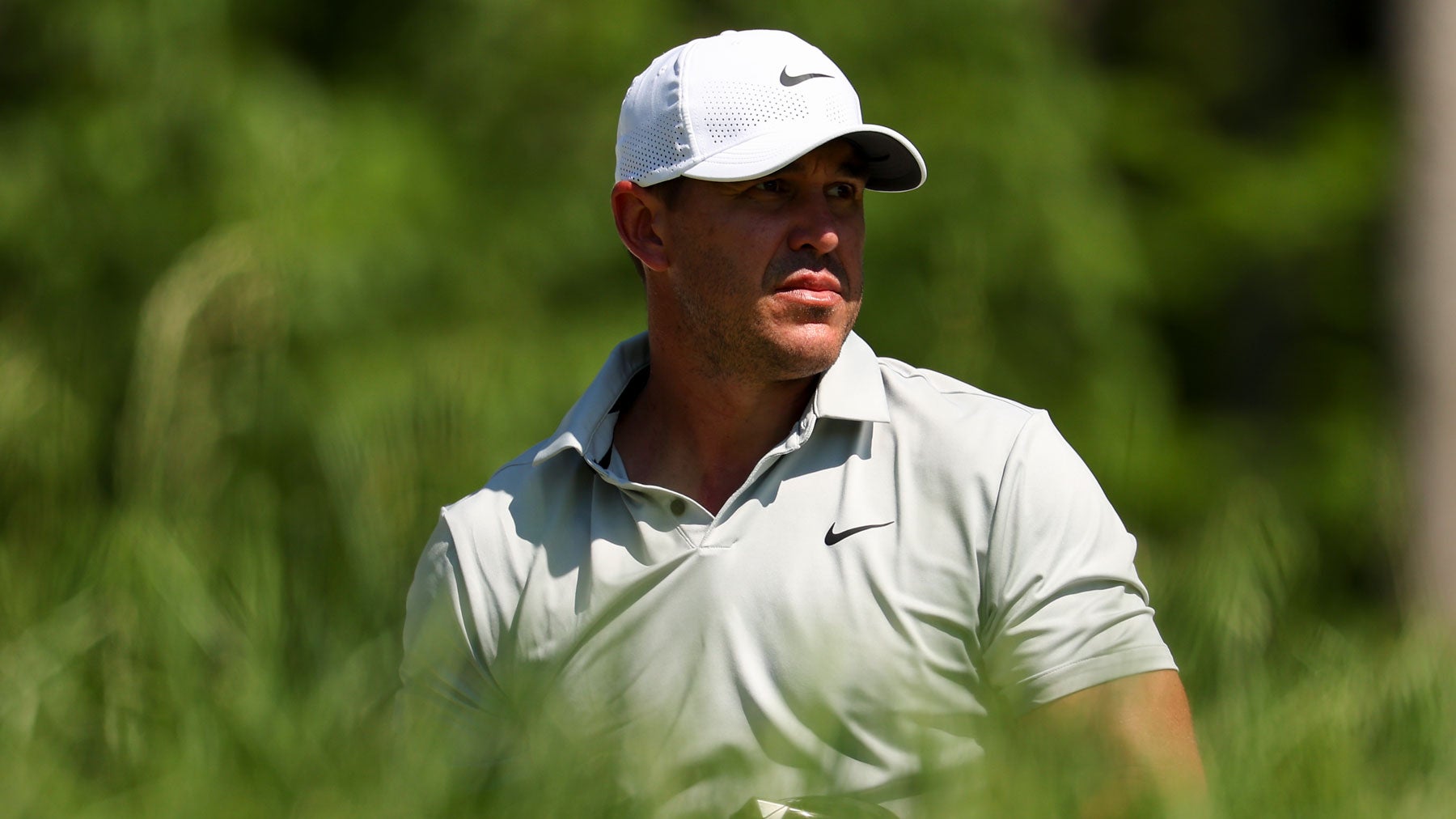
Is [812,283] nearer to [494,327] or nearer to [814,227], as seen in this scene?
[814,227]

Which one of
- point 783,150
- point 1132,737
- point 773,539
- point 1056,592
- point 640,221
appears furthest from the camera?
point 640,221

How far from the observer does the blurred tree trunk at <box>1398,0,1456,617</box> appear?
7281 mm

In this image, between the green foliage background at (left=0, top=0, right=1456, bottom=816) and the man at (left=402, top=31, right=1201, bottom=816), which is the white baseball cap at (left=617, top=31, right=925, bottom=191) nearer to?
the man at (left=402, top=31, right=1201, bottom=816)

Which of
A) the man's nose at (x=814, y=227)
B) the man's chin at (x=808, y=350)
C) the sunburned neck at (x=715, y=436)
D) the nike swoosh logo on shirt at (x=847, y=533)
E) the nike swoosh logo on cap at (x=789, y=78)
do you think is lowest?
the nike swoosh logo on shirt at (x=847, y=533)

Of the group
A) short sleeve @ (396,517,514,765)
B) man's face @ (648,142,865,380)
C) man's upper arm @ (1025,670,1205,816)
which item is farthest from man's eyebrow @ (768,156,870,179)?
man's upper arm @ (1025,670,1205,816)

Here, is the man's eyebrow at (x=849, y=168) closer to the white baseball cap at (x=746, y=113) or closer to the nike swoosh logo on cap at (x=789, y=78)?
the white baseball cap at (x=746, y=113)

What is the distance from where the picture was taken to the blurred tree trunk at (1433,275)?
7281 mm

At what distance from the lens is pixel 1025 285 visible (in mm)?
7668

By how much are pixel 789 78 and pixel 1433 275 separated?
5.79 meters

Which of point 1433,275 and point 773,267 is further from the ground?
point 773,267

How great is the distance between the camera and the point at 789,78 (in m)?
2.56

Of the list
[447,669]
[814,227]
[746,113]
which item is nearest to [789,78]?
[746,113]

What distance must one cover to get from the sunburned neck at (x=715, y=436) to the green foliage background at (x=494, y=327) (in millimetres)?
362

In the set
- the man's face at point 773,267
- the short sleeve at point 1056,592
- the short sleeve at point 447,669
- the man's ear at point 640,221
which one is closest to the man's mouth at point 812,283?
the man's face at point 773,267
